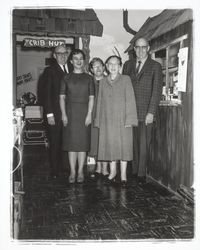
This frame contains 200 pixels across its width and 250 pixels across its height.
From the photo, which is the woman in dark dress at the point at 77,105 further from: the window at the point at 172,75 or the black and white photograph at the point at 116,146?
the window at the point at 172,75

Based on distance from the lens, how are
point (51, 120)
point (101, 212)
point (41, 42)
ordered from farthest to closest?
point (41, 42), point (51, 120), point (101, 212)

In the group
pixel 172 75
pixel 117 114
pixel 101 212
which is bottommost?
pixel 101 212

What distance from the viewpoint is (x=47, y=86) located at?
16.0 ft

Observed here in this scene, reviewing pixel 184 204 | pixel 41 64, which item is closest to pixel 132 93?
pixel 184 204

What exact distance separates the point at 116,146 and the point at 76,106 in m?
0.76

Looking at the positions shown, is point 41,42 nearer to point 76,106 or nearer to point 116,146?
point 76,106

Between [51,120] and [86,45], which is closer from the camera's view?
[51,120]

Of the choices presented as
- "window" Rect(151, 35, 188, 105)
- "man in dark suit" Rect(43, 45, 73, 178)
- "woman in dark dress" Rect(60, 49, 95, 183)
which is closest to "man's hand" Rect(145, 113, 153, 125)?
"window" Rect(151, 35, 188, 105)

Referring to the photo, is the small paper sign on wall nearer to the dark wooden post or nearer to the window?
the window

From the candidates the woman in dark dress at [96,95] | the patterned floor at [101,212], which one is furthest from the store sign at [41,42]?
the patterned floor at [101,212]

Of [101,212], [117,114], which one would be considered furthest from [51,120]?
[101,212]

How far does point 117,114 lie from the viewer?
4.46 m

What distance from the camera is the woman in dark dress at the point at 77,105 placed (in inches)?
179
